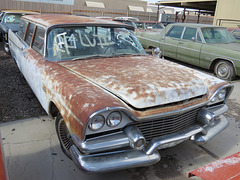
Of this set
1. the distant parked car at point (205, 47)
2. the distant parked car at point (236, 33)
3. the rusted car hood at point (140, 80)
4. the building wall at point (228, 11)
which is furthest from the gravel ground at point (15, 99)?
the building wall at point (228, 11)

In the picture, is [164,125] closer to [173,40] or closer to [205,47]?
[205,47]

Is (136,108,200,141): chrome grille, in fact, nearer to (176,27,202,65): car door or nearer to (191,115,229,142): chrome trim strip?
(191,115,229,142): chrome trim strip

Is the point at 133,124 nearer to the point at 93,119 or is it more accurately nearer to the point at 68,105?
the point at 93,119

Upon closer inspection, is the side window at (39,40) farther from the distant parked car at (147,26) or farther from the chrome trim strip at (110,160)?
the distant parked car at (147,26)

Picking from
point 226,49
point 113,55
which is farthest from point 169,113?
point 226,49

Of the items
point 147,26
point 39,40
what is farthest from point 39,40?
point 147,26

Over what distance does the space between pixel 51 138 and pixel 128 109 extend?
1.57 m

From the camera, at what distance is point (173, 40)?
7477mm

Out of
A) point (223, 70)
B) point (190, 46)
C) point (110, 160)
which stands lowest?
point (110, 160)

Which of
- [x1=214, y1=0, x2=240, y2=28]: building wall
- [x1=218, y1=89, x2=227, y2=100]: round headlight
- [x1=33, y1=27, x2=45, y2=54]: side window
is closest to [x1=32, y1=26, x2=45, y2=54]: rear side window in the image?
[x1=33, y1=27, x2=45, y2=54]: side window

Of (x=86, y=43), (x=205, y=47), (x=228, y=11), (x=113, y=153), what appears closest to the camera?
(x=113, y=153)

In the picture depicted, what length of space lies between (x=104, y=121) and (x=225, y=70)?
543 cm

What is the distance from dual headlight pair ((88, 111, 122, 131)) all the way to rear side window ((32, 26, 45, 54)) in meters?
1.88

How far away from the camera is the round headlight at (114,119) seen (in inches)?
76.8
